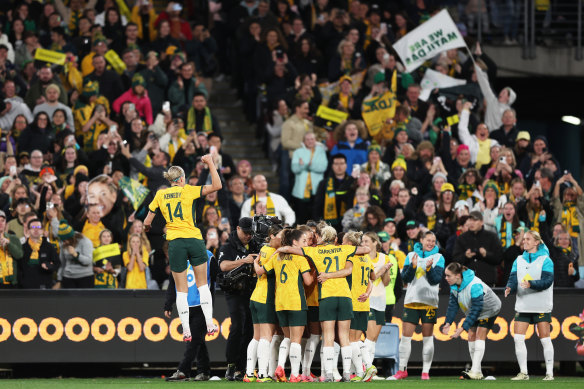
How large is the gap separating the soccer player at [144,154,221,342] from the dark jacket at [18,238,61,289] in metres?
3.72

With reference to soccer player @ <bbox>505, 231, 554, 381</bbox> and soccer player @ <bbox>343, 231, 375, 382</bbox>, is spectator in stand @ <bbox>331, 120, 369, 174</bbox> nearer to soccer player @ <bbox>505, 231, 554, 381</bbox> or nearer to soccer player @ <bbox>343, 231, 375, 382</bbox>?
soccer player @ <bbox>505, 231, 554, 381</bbox>

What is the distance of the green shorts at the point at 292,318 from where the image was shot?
15.0 metres

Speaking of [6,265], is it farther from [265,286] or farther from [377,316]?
[377,316]

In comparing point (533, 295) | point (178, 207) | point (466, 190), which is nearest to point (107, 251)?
point (178, 207)

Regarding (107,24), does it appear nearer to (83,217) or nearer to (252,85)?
(252,85)

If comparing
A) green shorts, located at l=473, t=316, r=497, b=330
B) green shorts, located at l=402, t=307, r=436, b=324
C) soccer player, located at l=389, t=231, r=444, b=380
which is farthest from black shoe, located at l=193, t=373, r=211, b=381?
green shorts, located at l=473, t=316, r=497, b=330

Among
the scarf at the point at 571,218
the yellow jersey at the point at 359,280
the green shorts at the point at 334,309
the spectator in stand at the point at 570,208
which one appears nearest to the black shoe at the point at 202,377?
the green shorts at the point at 334,309

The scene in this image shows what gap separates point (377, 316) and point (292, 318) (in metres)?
2.23

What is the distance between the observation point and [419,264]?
17.3 metres

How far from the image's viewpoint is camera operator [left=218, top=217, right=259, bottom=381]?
1572 cm

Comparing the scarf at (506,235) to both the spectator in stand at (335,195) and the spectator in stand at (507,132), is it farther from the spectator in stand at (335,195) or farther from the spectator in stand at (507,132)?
the spectator in stand at (507,132)

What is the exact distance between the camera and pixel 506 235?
2016 cm

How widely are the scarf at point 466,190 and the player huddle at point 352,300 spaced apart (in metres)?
3.97

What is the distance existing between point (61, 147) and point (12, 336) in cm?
418
